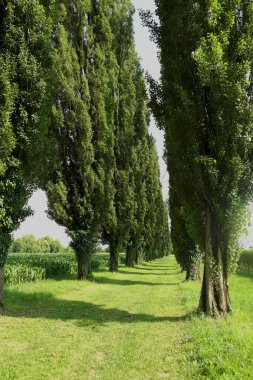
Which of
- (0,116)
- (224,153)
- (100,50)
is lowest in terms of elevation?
(224,153)

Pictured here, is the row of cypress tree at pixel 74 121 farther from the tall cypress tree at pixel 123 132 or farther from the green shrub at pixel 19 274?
the green shrub at pixel 19 274

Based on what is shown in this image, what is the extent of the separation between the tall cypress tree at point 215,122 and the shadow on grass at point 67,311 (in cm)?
242

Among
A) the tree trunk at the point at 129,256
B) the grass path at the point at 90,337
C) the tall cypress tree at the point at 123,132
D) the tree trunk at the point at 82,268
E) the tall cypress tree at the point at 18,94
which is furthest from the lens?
the tree trunk at the point at 129,256

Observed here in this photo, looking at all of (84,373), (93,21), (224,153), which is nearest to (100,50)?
(93,21)

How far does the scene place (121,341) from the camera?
345 inches

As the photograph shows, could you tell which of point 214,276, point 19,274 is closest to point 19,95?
point 214,276

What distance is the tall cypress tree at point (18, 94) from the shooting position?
1242 centimetres

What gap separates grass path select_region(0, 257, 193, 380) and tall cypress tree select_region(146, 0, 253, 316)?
2.52 m

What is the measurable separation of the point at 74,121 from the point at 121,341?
16.9 metres

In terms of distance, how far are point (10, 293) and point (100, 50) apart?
1943 centimetres

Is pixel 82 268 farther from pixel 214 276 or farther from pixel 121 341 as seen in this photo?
pixel 121 341

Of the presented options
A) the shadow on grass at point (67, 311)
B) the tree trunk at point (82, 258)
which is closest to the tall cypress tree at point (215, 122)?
the shadow on grass at point (67, 311)

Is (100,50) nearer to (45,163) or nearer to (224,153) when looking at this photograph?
(45,163)

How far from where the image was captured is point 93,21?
93.1ft
